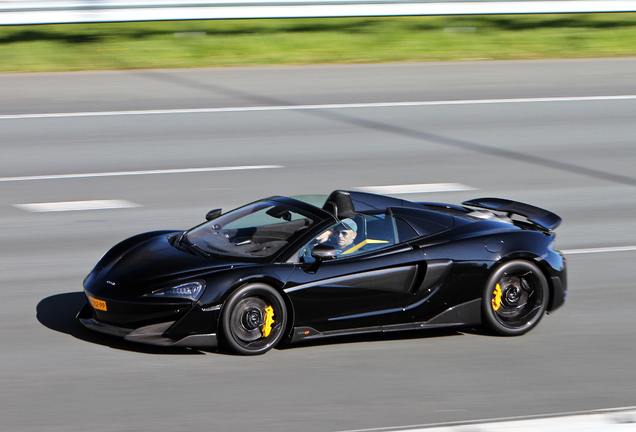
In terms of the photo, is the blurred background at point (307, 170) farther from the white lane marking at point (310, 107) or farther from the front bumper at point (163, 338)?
the front bumper at point (163, 338)

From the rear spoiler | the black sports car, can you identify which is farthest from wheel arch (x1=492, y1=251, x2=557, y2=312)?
the rear spoiler

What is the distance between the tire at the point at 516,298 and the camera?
281 inches

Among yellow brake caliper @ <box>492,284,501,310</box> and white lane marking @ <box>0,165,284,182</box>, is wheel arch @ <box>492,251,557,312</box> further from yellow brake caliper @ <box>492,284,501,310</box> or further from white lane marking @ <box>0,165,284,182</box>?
white lane marking @ <box>0,165,284,182</box>

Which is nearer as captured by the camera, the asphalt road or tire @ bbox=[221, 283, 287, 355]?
the asphalt road

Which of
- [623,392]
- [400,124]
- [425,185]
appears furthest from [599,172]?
[623,392]

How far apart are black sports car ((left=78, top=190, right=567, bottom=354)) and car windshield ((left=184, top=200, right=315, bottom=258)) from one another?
0.01 meters

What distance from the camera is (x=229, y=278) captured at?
21.0 ft

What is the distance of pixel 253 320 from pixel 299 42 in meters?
13.7

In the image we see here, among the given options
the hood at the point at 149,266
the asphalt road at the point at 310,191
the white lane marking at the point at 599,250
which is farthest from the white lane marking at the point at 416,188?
the hood at the point at 149,266

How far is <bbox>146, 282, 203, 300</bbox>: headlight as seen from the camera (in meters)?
6.35

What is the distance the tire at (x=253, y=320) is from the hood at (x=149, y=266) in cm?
28

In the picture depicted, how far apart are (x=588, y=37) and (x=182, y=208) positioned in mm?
13627

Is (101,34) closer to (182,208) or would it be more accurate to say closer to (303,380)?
(182,208)

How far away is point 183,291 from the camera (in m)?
6.38
